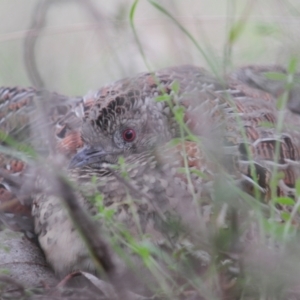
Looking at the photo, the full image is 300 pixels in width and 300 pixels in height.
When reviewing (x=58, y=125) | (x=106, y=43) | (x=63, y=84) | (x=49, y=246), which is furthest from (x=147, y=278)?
(x=63, y=84)

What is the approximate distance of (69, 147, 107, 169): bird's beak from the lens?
1.92 metres

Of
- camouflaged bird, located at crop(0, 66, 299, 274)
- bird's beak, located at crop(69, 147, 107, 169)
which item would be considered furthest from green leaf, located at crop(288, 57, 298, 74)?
bird's beak, located at crop(69, 147, 107, 169)

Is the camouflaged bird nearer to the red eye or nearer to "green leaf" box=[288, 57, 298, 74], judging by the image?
the red eye

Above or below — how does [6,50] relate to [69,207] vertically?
above

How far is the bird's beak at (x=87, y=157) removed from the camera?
1.92 meters

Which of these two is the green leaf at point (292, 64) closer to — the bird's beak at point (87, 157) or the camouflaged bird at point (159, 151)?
the camouflaged bird at point (159, 151)

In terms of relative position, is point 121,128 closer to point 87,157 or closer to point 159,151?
point 87,157

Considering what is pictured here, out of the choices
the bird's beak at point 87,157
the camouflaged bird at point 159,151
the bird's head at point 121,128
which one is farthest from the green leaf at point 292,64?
the bird's beak at point 87,157

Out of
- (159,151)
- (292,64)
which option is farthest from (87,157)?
(292,64)

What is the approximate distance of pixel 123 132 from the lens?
1.95m

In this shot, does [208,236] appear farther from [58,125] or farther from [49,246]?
[58,125]

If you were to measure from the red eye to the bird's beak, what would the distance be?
0.28 ft

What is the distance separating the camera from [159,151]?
1671 millimetres

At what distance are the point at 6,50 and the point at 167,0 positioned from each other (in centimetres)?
81
